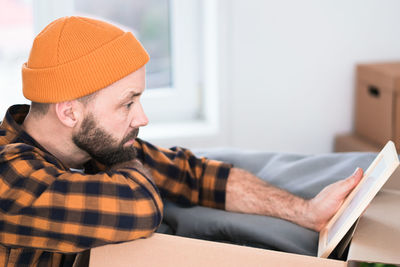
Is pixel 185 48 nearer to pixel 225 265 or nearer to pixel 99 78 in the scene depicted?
pixel 99 78

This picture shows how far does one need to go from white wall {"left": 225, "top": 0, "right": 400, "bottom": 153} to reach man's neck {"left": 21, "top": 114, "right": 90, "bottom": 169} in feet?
4.33

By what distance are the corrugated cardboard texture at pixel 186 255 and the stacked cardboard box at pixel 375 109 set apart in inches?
57.8

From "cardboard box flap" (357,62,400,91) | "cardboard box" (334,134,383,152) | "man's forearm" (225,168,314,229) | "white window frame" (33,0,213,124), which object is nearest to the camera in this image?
"man's forearm" (225,168,314,229)

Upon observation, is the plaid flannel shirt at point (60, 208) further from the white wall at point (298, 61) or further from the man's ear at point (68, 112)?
the white wall at point (298, 61)

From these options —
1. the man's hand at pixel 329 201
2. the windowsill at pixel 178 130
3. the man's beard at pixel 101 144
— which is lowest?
the windowsill at pixel 178 130

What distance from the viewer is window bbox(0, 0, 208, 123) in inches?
93.6

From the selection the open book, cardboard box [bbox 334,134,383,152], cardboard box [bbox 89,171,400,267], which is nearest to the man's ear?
cardboard box [bbox 89,171,400,267]

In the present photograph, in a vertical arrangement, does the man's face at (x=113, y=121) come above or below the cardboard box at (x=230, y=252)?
above

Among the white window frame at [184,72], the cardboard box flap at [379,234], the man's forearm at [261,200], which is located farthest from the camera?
the white window frame at [184,72]

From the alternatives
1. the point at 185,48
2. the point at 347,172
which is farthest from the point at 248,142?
the point at 347,172

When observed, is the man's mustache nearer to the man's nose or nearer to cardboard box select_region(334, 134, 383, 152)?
the man's nose

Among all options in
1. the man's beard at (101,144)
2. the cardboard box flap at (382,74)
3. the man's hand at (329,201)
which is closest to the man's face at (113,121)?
the man's beard at (101,144)

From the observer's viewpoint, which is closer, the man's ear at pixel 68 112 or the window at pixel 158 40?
the man's ear at pixel 68 112

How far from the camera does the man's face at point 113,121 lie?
1.07m
